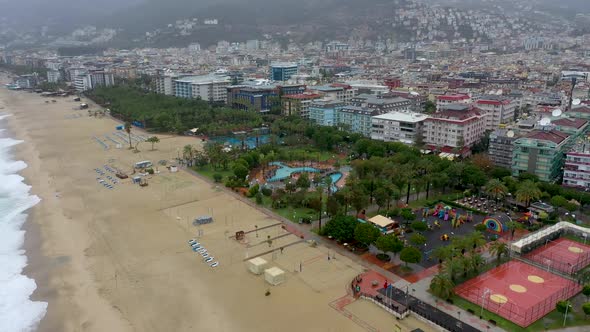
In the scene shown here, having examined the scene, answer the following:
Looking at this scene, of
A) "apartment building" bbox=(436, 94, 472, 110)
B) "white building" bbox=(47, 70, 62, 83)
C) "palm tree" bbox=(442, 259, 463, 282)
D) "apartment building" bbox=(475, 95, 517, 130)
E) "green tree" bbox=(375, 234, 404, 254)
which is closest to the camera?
"palm tree" bbox=(442, 259, 463, 282)

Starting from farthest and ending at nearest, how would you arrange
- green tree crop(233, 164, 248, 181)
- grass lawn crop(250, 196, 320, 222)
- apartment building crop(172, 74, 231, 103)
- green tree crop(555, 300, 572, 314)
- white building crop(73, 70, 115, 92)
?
white building crop(73, 70, 115, 92) → apartment building crop(172, 74, 231, 103) → green tree crop(233, 164, 248, 181) → grass lawn crop(250, 196, 320, 222) → green tree crop(555, 300, 572, 314)

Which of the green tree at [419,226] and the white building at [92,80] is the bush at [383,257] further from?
the white building at [92,80]

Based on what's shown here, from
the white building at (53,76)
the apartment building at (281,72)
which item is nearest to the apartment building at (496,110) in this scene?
the apartment building at (281,72)

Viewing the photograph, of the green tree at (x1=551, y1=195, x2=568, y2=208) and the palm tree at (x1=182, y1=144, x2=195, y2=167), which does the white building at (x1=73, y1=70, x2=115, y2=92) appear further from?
the green tree at (x1=551, y1=195, x2=568, y2=208)

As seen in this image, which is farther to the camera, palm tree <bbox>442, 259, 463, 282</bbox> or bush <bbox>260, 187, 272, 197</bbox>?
bush <bbox>260, 187, 272, 197</bbox>

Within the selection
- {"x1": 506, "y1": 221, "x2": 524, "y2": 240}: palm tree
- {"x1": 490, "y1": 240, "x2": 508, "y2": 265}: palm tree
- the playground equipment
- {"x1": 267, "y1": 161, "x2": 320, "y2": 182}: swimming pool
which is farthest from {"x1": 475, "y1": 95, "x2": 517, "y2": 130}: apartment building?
{"x1": 490, "y1": 240, "x2": 508, "y2": 265}: palm tree

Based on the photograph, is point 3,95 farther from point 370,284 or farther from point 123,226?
point 370,284
